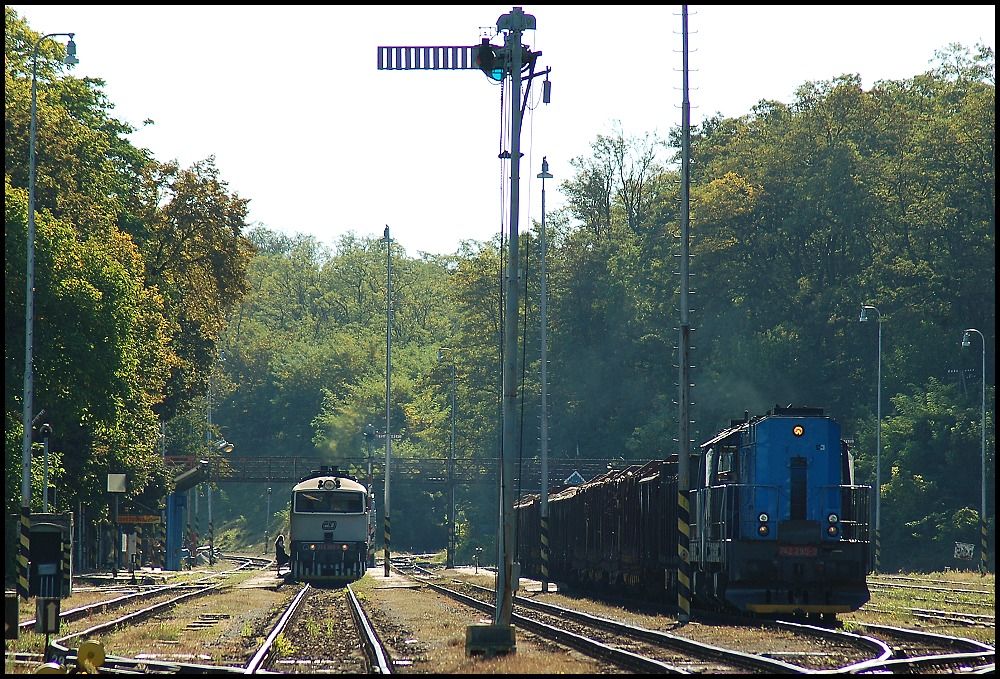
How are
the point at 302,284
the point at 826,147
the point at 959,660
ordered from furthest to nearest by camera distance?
the point at 302,284 < the point at 826,147 < the point at 959,660

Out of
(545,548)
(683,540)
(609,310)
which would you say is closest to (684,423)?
(683,540)

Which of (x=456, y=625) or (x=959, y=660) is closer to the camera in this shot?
(x=959, y=660)

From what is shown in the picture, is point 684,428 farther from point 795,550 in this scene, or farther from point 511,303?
point 511,303

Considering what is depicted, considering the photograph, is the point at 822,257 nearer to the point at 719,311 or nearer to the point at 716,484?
the point at 719,311

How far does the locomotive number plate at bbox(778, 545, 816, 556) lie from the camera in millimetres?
26734

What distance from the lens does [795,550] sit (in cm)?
2677

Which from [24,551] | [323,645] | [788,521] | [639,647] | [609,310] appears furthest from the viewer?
[609,310]

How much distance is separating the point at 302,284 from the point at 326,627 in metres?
136

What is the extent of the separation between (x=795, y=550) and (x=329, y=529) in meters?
25.6

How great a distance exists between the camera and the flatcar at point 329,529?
49656 millimetres

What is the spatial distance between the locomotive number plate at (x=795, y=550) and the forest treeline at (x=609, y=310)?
49.2 feet

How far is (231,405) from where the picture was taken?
143 m

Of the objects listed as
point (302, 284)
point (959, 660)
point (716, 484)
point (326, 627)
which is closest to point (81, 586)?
point (326, 627)

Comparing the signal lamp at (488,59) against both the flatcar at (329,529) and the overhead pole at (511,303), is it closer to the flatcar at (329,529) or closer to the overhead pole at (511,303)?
the overhead pole at (511,303)
